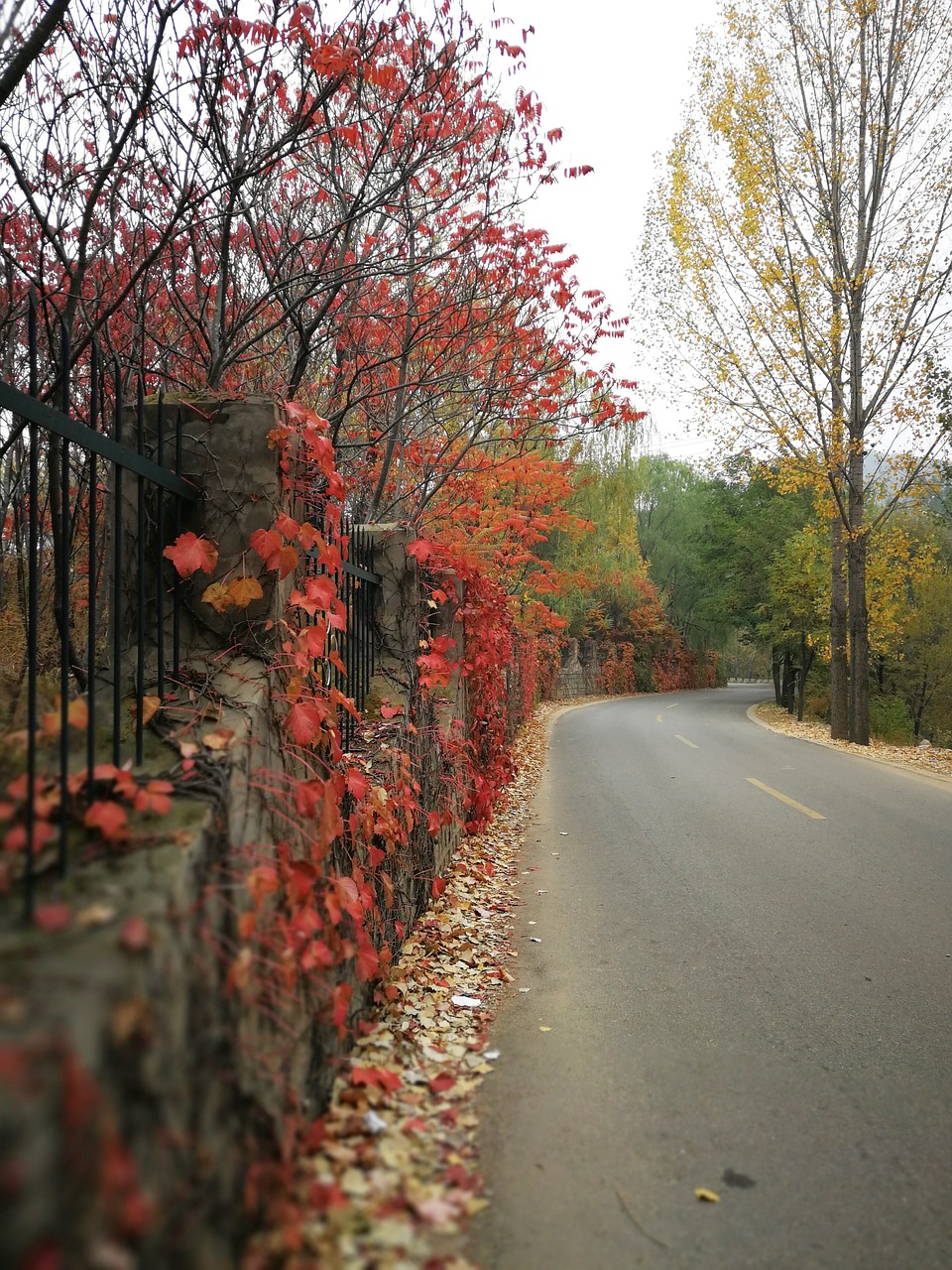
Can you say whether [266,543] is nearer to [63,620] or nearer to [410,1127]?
→ [63,620]

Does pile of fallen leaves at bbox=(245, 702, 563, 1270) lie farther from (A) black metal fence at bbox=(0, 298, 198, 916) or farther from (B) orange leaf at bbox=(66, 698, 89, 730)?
(B) orange leaf at bbox=(66, 698, 89, 730)

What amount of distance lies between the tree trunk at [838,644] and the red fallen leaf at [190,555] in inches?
707

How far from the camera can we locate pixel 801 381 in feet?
56.2

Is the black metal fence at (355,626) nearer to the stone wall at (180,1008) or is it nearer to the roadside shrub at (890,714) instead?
the stone wall at (180,1008)

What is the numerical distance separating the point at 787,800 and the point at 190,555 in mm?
7830

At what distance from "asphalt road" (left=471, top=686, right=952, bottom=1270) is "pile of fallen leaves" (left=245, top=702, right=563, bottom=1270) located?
118mm

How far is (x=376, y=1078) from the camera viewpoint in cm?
298

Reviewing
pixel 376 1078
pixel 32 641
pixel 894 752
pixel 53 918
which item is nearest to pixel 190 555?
pixel 32 641

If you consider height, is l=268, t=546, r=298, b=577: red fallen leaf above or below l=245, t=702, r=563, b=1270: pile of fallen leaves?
above

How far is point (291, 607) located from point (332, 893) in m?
1.16

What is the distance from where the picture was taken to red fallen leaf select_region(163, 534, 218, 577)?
9.78 feet

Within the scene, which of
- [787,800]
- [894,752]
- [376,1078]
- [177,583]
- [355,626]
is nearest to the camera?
[376,1078]

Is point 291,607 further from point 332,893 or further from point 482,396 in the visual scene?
point 482,396

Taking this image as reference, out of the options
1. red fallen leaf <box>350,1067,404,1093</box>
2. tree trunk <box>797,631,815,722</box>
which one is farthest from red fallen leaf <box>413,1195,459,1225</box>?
tree trunk <box>797,631,815,722</box>
